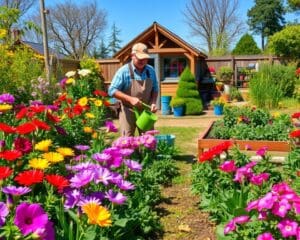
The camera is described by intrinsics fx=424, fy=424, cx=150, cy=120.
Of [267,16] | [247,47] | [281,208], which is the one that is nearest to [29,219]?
[281,208]

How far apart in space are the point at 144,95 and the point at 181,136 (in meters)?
3.78

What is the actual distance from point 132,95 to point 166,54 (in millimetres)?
10006

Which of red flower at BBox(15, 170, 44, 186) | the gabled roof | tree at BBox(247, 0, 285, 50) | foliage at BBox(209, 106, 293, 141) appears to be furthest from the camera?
tree at BBox(247, 0, 285, 50)

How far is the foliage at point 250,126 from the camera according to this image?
6.09 m

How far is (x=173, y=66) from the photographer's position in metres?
15.1

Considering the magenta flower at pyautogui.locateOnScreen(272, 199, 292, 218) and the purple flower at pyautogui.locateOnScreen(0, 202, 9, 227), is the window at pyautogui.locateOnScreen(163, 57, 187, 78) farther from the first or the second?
the purple flower at pyautogui.locateOnScreen(0, 202, 9, 227)

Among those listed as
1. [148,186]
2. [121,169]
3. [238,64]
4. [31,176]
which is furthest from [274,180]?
[238,64]

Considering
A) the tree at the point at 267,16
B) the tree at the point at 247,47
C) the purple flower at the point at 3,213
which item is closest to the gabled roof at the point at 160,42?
the purple flower at the point at 3,213

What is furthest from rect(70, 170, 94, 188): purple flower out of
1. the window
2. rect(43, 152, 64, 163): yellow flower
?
the window

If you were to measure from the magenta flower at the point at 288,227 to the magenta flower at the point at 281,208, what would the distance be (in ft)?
0.21

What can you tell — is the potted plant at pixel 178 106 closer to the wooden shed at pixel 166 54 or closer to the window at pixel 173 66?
the wooden shed at pixel 166 54

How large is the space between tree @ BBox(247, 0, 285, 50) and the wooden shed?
28.4m

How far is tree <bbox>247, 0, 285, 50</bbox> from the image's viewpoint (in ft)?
134

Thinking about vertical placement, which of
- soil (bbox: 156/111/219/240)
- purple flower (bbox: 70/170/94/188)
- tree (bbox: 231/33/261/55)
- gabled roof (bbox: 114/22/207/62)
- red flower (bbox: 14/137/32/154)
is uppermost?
tree (bbox: 231/33/261/55)
